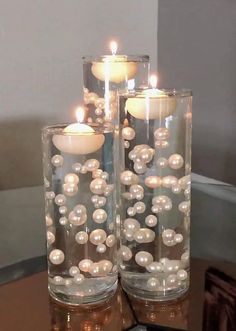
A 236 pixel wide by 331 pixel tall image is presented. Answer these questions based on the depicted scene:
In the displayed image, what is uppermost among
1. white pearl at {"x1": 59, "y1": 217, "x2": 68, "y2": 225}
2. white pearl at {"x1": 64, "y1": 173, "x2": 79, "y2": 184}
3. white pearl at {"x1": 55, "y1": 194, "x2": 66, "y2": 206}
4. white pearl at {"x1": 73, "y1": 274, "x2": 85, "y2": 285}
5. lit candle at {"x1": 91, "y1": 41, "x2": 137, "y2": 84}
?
lit candle at {"x1": 91, "y1": 41, "x2": 137, "y2": 84}

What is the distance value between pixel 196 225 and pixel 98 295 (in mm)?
366

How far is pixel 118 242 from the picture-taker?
795 millimetres

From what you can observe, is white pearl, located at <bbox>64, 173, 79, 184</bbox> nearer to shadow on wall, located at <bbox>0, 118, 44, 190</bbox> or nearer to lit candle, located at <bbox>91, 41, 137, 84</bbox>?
lit candle, located at <bbox>91, 41, 137, 84</bbox>

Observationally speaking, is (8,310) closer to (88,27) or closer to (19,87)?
(19,87)

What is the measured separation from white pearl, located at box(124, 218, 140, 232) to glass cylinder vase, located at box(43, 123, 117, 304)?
2 centimetres

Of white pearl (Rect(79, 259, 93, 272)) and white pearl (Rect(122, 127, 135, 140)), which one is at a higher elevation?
white pearl (Rect(122, 127, 135, 140))

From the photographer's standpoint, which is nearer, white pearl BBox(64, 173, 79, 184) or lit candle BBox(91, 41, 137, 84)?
white pearl BBox(64, 173, 79, 184)

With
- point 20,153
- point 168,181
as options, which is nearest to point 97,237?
point 168,181

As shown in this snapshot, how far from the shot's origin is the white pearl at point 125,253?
778 millimetres

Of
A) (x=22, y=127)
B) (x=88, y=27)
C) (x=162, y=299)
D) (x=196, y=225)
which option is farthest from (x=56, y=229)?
(x=88, y=27)

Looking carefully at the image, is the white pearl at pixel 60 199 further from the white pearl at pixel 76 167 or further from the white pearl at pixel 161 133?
the white pearl at pixel 161 133

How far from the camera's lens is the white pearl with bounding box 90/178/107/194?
→ 29.3 inches

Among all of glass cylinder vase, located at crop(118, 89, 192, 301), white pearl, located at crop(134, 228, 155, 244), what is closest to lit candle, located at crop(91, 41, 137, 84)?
glass cylinder vase, located at crop(118, 89, 192, 301)

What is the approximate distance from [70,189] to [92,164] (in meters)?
0.04
